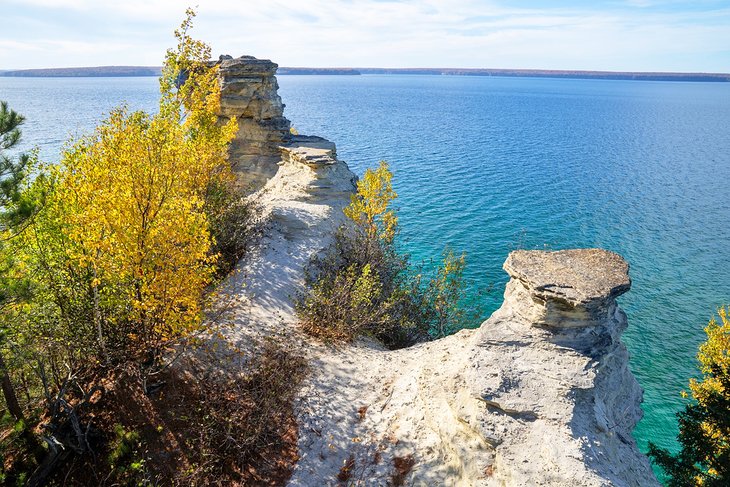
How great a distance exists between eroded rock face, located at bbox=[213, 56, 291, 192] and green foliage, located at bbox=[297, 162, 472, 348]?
1352 cm

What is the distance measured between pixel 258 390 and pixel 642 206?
52.4 metres

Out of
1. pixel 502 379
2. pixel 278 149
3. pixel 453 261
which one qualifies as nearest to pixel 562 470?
pixel 502 379

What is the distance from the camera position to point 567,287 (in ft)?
46.2

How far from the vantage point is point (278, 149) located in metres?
39.1

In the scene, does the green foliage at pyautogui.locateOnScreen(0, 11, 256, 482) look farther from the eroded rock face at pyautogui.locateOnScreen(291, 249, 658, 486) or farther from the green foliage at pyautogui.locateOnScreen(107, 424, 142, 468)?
the eroded rock face at pyautogui.locateOnScreen(291, 249, 658, 486)

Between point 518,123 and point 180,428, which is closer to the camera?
point 180,428

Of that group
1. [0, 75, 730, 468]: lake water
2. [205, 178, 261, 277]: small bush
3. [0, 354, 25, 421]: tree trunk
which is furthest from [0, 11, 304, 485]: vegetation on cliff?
[0, 75, 730, 468]: lake water

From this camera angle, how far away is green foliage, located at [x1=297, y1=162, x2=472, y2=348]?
2077 centimetres

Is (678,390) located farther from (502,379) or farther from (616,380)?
(502,379)

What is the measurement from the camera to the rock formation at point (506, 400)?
42.4 ft

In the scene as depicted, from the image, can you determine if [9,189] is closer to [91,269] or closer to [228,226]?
[91,269]

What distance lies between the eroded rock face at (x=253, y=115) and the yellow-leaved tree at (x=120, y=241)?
2202cm

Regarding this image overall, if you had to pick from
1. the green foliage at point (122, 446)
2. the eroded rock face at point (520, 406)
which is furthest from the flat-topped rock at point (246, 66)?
the green foliage at point (122, 446)

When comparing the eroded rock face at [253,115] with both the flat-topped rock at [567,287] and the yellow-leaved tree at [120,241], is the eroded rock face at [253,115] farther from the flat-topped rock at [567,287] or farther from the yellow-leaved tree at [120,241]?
the flat-topped rock at [567,287]
